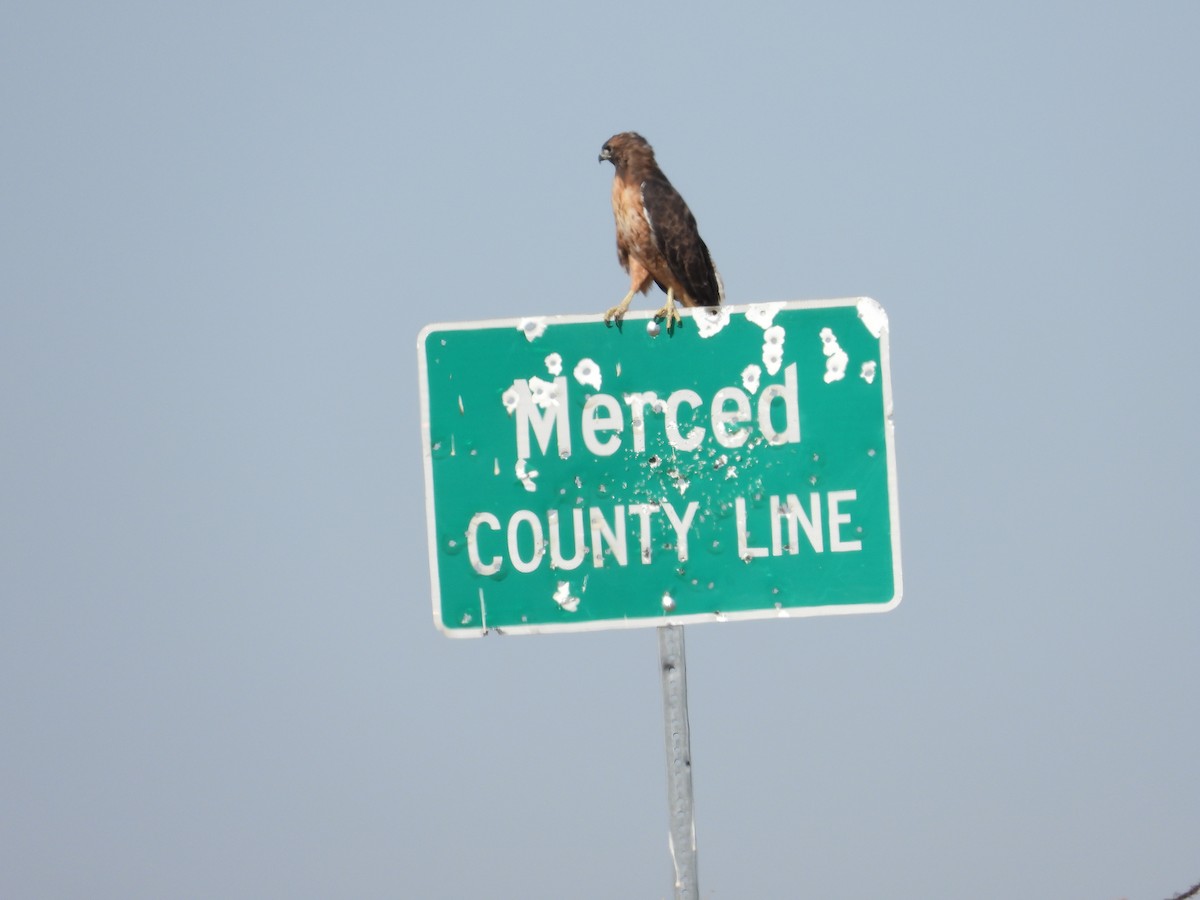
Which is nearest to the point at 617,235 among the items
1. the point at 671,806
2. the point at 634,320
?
the point at 634,320

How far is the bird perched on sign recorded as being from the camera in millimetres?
5838

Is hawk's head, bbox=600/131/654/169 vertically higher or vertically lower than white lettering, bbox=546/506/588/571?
higher

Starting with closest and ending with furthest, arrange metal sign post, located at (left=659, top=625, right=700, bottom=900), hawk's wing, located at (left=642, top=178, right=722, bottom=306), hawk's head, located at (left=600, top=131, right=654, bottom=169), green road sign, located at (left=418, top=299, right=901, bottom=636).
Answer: metal sign post, located at (left=659, top=625, right=700, bottom=900) → green road sign, located at (left=418, top=299, right=901, bottom=636) → hawk's wing, located at (left=642, top=178, right=722, bottom=306) → hawk's head, located at (left=600, top=131, right=654, bottom=169)

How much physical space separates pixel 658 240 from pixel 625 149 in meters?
0.80

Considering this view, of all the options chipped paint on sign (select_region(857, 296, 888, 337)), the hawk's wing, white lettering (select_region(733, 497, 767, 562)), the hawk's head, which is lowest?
white lettering (select_region(733, 497, 767, 562))

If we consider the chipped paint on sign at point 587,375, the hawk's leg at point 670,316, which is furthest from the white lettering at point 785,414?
the chipped paint on sign at point 587,375

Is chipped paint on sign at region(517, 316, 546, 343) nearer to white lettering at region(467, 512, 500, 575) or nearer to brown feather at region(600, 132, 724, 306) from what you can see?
white lettering at region(467, 512, 500, 575)

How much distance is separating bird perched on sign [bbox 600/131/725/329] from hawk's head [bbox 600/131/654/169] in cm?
4

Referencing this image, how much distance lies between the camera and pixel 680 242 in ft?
19.2

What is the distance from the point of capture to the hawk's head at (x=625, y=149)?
644 centimetres

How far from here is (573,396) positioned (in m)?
3.02

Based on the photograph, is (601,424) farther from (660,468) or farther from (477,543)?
(477,543)

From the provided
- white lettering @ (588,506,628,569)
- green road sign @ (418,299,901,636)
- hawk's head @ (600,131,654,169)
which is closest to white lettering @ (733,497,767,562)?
green road sign @ (418,299,901,636)

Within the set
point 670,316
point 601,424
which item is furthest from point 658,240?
point 601,424
